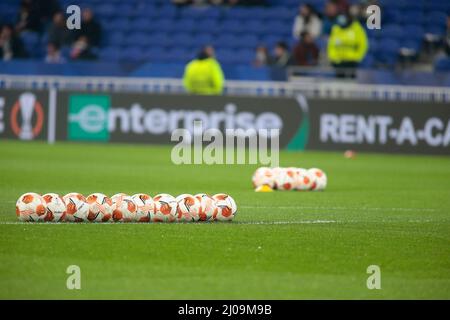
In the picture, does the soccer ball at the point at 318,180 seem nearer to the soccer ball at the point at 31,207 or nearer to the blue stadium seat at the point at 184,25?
the soccer ball at the point at 31,207

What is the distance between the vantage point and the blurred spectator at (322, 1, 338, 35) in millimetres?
30109

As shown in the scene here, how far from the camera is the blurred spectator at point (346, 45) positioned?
2856 centimetres

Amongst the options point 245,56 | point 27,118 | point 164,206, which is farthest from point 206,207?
point 245,56

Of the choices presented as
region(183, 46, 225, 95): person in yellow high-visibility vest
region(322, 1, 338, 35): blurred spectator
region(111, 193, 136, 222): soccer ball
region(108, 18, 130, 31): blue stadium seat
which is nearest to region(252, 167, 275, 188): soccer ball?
region(111, 193, 136, 222): soccer ball

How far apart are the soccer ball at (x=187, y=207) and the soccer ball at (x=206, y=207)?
0.04m

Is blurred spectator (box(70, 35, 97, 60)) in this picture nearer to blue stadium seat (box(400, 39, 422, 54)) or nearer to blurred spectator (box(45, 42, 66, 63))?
blurred spectator (box(45, 42, 66, 63))

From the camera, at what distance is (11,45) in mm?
32594

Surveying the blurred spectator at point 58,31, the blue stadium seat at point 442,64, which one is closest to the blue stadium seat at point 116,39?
the blurred spectator at point 58,31

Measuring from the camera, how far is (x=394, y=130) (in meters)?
26.9

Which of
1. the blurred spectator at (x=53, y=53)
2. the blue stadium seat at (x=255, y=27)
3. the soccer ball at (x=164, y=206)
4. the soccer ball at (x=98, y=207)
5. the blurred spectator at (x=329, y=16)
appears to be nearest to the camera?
the soccer ball at (x=98, y=207)

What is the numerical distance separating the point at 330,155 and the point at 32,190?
1215 cm
